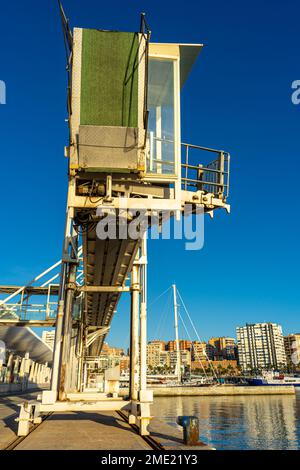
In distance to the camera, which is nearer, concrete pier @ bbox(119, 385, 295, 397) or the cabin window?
the cabin window

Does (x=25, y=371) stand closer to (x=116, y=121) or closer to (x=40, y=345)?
(x=40, y=345)

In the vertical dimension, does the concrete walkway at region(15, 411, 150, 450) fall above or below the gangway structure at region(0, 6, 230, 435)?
below

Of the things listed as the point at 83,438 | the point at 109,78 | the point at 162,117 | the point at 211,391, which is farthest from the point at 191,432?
the point at 211,391

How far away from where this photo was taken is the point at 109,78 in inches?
482

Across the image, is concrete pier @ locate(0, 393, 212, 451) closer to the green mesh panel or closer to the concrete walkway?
the concrete walkway

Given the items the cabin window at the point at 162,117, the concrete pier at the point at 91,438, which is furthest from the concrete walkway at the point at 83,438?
the cabin window at the point at 162,117

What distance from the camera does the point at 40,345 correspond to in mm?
58844

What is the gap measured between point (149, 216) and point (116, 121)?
3396mm

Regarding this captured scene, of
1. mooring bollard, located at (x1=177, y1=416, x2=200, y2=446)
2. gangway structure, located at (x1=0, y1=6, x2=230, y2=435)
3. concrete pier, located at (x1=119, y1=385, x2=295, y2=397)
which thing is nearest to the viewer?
mooring bollard, located at (x1=177, y1=416, x2=200, y2=446)

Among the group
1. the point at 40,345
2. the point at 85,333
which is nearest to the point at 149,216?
the point at 85,333

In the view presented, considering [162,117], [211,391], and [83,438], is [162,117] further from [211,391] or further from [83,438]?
[211,391]

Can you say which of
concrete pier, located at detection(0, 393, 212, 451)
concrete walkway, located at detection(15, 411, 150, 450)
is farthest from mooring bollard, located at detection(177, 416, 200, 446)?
concrete walkway, located at detection(15, 411, 150, 450)

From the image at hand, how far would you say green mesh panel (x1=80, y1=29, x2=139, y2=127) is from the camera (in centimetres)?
1217
